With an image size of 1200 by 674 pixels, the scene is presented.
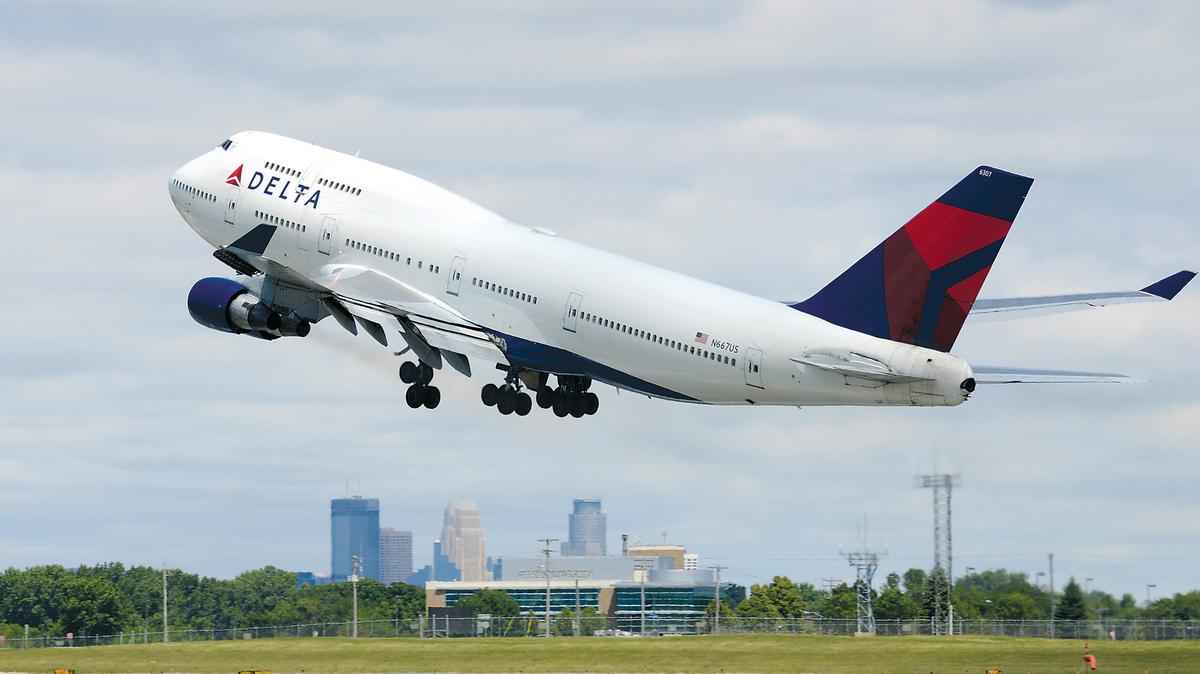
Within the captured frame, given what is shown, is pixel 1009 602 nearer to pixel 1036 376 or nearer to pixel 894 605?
pixel 894 605

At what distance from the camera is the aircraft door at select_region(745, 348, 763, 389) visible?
177 ft

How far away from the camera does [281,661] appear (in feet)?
247

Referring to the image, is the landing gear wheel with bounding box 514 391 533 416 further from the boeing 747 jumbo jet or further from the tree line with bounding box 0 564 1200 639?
the tree line with bounding box 0 564 1200 639

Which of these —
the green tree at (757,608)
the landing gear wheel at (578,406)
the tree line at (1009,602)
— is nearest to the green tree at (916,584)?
the tree line at (1009,602)

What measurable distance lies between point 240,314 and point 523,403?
10.4 m

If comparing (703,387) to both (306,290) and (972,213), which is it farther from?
(306,290)

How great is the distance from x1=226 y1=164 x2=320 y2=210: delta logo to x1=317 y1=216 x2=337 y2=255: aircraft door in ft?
2.90

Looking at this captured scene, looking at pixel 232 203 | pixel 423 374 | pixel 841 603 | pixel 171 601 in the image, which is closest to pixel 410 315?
pixel 423 374

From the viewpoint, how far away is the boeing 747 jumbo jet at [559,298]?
169ft

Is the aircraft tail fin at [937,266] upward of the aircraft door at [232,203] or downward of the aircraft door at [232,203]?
downward

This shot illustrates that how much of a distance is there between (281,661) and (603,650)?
1309 cm

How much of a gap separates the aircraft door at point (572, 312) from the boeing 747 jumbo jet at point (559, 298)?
0.04 m

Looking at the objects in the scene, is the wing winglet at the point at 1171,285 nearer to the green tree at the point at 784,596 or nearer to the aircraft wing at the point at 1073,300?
the aircraft wing at the point at 1073,300

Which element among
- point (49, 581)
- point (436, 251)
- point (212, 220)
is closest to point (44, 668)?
point (212, 220)
